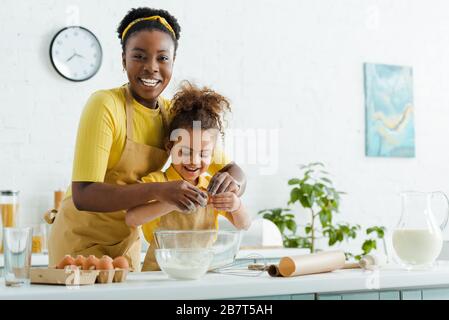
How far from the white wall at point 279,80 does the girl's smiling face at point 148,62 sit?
6.98 feet

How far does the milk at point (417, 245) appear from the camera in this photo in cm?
178

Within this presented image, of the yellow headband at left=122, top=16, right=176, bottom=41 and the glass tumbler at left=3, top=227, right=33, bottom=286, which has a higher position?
the yellow headband at left=122, top=16, right=176, bottom=41

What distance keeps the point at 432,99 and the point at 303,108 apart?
1.18 meters

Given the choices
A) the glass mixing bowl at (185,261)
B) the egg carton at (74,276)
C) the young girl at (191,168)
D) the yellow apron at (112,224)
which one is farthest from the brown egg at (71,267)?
the yellow apron at (112,224)

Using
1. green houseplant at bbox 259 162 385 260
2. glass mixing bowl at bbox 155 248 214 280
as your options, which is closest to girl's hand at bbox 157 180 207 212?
glass mixing bowl at bbox 155 248 214 280

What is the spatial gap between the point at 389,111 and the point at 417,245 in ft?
11.7

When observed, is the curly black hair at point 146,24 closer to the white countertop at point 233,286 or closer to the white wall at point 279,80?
the white countertop at point 233,286

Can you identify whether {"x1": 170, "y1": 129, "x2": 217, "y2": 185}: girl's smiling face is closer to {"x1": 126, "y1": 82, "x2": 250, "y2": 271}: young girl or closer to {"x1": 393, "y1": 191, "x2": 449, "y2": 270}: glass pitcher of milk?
{"x1": 126, "y1": 82, "x2": 250, "y2": 271}: young girl

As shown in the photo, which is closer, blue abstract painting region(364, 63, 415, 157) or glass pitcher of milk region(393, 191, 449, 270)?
Answer: glass pitcher of milk region(393, 191, 449, 270)

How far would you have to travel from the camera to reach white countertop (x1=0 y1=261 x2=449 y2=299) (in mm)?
1362

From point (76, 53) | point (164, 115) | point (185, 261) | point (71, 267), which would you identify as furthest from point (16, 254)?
point (76, 53)

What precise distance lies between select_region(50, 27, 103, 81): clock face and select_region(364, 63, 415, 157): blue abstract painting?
2030mm

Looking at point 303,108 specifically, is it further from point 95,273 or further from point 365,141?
point 95,273

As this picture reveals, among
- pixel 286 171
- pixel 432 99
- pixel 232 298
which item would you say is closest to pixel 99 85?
pixel 286 171
